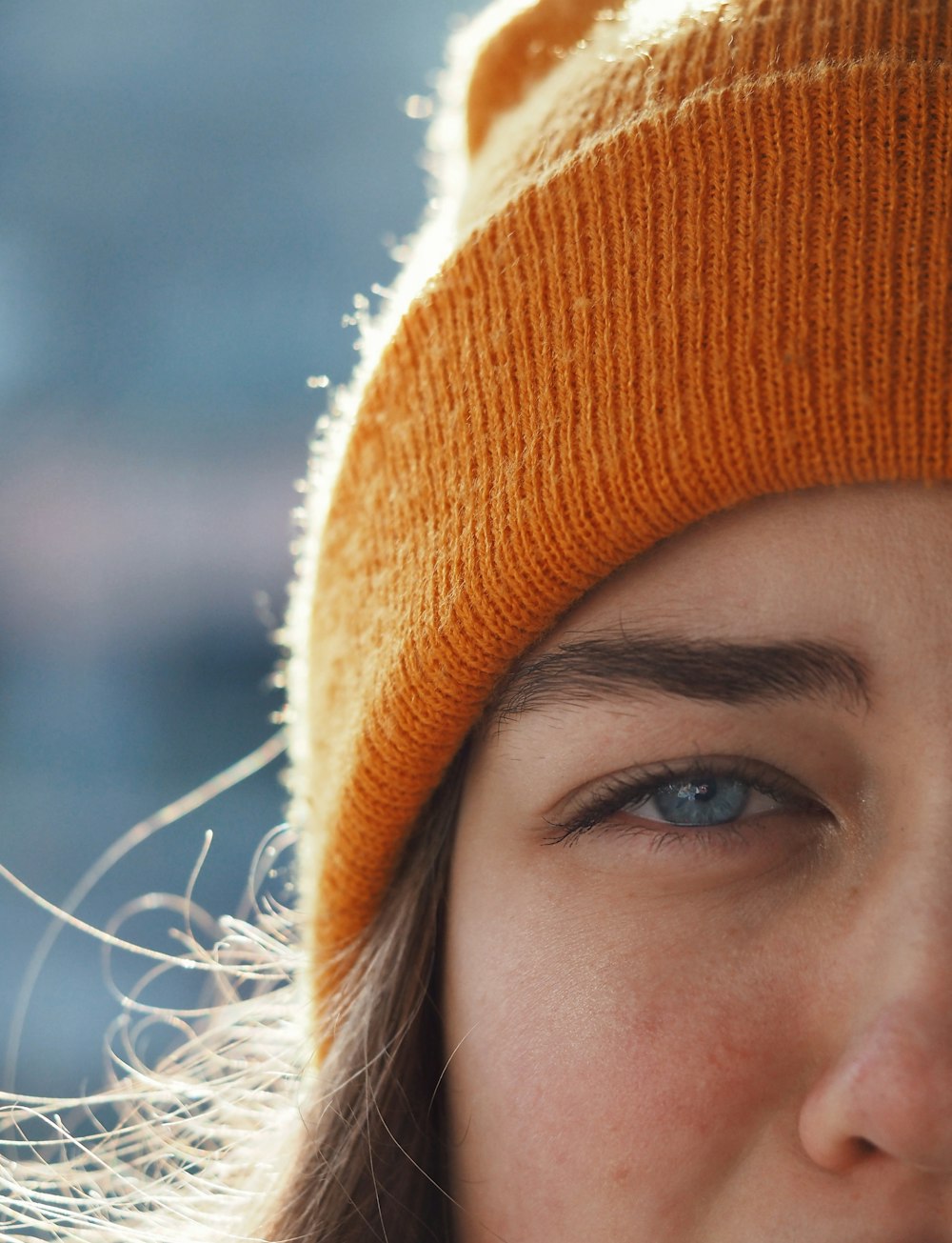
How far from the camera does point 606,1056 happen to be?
2.56ft

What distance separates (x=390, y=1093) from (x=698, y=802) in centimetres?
34

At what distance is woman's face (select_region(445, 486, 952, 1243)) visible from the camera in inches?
27.8

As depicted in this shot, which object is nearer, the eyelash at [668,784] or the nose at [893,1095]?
the nose at [893,1095]

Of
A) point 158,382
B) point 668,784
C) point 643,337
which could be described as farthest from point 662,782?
point 158,382

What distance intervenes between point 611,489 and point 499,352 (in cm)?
14

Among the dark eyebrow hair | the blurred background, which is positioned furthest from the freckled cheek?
the blurred background

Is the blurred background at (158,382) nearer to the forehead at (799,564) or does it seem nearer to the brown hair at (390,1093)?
the brown hair at (390,1093)

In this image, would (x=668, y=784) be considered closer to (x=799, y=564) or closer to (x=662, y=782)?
(x=662, y=782)

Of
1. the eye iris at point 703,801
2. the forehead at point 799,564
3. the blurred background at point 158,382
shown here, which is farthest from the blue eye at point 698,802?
the blurred background at point 158,382

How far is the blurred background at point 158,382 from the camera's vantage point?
3.21 meters

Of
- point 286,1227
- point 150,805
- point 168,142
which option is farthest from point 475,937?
point 168,142

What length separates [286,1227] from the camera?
3.29 ft

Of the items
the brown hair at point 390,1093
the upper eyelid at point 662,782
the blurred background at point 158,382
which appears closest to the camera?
the upper eyelid at point 662,782

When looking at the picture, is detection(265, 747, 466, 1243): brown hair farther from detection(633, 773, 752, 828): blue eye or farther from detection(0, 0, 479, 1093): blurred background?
detection(0, 0, 479, 1093): blurred background
